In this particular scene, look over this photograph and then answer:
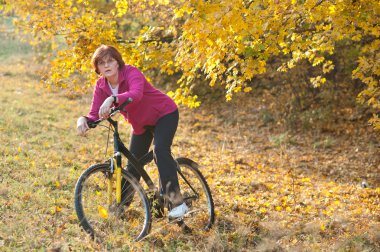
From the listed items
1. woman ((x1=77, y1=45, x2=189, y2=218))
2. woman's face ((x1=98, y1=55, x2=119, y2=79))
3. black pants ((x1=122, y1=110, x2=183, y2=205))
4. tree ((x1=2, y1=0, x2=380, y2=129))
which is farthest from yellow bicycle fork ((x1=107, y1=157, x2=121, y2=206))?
tree ((x1=2, y1=0, x2=380, y2=129))

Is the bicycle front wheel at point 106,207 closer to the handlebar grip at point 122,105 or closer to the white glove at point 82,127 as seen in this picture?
the white glove at point 82,127

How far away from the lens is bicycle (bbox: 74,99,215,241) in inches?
166

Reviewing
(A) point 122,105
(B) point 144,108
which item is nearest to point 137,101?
(A) point 122,105

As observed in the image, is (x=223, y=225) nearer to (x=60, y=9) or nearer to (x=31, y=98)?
(x=60, y=9)

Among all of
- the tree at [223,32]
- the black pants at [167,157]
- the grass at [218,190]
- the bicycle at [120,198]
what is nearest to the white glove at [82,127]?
the bicycle at [120,198]

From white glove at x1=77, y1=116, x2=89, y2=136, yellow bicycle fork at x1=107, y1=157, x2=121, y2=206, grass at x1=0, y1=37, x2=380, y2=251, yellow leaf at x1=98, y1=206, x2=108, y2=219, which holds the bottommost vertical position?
grass at x1=0, y1=37, x2=380, y2=251

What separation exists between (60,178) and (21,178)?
0.52 metres

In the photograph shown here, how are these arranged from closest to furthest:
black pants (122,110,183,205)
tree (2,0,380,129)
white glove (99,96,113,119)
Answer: white glove (99,96,113,119) → black pants (122,110,183,205) → tree (2,0,380,129)

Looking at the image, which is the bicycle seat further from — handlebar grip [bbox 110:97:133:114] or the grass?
the grass

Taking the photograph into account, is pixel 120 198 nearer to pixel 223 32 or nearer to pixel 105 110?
pixel 105 110

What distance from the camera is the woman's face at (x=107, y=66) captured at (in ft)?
14.1

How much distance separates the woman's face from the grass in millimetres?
1555

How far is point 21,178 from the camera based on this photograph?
20.1 feet

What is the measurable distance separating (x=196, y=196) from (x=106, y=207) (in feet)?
3.56
